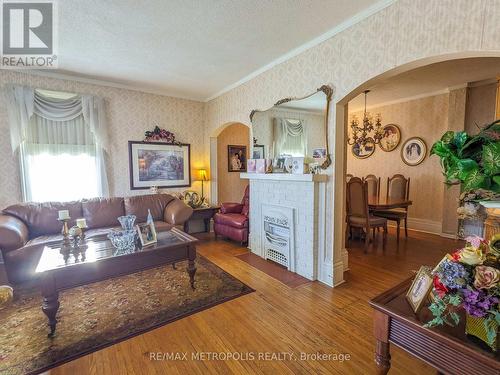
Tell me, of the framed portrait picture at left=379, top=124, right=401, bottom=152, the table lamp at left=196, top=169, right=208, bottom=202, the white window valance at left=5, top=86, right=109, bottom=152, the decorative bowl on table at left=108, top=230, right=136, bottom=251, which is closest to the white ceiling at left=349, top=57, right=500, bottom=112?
the framed portrait picture at left=379, top=124, right=401, bottom=152

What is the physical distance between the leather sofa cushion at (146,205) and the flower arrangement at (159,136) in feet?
3.66

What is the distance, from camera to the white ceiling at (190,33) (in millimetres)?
2184

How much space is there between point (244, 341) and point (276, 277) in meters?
1.14

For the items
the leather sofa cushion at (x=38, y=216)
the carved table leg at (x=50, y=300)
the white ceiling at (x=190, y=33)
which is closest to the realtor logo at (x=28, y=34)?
the white ceiling at (x=190, y=33)

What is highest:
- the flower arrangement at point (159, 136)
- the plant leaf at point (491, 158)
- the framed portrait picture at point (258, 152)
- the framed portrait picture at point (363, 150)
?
the flower arrangement at point (159, 136)

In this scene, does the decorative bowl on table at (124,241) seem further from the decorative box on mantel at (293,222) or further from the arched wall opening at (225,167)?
the arched wall opening at (225,167)

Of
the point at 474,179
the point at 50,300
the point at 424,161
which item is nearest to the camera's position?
the point at 474,179

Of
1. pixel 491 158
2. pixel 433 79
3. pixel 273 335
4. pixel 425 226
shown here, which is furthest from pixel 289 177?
pixel 425 226

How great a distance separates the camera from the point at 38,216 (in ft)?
10.9

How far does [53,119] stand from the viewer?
3729 mm

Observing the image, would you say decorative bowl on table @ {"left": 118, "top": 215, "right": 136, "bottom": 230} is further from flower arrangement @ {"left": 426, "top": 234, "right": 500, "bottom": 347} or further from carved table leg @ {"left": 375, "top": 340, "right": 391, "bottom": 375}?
flower arrangement @ {"left": 426, "top": 234, "right": 500, "bottom": 347}

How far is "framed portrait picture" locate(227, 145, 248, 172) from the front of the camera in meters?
5.74

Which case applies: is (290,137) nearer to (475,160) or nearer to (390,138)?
(475,160)

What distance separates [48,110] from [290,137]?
144 inches
